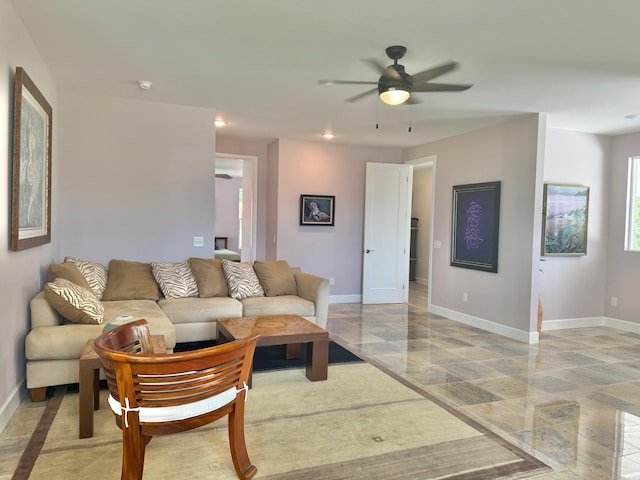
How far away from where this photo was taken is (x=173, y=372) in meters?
1.70

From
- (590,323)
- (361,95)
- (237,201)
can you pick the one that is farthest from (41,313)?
(237,201)

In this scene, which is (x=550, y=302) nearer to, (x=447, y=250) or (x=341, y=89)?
(x=447, y=250)

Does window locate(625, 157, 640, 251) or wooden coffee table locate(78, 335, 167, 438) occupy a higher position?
window locate(625, 157, 640, 251)

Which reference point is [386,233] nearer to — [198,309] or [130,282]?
[198,309]

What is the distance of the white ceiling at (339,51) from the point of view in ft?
8.50

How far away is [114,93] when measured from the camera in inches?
176

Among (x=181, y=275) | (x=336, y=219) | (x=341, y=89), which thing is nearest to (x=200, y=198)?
(x=181, y=275)

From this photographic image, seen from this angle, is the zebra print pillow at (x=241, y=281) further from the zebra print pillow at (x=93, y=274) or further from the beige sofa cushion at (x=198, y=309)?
the zebra print pillow at (x=93, y=274)

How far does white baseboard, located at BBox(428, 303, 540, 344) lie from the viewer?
4902 mm

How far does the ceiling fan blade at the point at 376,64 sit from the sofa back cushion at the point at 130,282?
298 centimetres

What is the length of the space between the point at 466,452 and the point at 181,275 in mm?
3247

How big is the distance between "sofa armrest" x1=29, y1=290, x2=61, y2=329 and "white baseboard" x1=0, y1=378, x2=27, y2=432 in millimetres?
404

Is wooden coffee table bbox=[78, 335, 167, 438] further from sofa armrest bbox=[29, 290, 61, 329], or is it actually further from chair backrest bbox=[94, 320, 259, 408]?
sofa armrest bbox=[29, 290, 61, 329]

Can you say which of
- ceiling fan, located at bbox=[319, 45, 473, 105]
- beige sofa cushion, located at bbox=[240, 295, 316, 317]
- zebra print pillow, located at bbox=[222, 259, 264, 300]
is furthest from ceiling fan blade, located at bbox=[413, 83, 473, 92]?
zebra print pillow, located at bbox=[222, 259, 264, 300]
